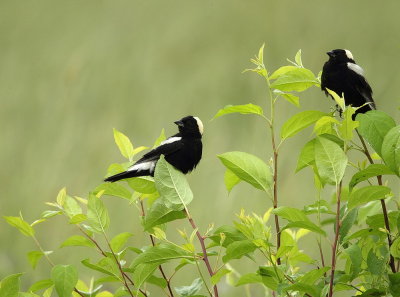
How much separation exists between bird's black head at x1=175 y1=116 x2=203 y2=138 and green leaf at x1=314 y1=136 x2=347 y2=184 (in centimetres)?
62

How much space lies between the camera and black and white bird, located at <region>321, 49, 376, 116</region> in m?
1.09

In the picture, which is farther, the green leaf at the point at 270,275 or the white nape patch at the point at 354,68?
the white nape patch at the point at 354,68

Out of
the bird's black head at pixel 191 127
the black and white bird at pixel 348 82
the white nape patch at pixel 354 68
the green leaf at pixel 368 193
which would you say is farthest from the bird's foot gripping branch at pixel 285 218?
the bird's black head at pixel 191 127

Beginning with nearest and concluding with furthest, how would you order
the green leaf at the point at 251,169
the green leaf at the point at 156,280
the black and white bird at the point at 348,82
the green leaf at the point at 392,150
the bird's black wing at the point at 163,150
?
the green leaf at the point at 392,150 → the green leaf at the point at 251,169 → the green leaf at the point at 156,280 → the black and white bird at the point at 348,82 → the bird's black wing at the point at 163,150

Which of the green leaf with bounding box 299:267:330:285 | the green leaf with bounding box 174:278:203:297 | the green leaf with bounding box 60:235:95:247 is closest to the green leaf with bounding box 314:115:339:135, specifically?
the green leaf with bounding box 299:267:330:285

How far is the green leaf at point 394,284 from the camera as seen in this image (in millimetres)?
790

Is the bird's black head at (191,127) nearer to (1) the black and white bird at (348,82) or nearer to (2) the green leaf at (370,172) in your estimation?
(1) the black and white bird at (348,82)

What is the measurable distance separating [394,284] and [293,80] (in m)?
0.33

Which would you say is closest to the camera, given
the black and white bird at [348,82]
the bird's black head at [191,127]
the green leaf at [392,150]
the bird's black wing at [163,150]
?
the green leaf at [392,150]

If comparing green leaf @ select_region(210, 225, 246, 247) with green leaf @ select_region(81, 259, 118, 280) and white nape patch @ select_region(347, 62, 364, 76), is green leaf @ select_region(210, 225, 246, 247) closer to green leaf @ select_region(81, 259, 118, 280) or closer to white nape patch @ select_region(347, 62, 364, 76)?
green leaf @ select_region(81, 259, 118, 280)

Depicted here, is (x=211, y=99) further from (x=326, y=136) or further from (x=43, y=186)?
(x=326, y=136)

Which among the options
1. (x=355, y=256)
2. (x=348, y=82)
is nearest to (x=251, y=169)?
(x=355, y=256)

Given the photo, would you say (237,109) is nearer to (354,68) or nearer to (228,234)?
(228,234)

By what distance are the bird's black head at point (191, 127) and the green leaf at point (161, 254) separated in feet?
1.87
